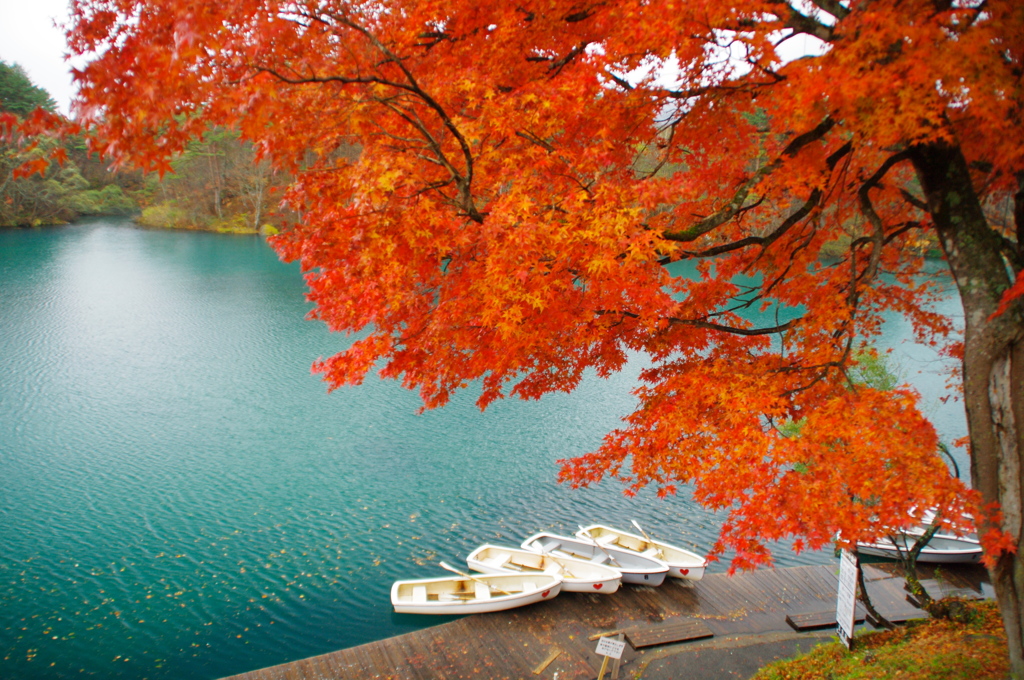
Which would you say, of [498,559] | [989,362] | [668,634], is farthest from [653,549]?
[989,362]

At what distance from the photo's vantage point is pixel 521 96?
434cm

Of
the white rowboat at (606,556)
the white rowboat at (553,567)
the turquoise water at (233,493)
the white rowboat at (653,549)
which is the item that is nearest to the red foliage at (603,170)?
the white rowboat at (553,567)

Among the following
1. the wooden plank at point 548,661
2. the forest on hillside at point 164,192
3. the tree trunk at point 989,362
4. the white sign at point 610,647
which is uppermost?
the forest on hillside at point 164,192

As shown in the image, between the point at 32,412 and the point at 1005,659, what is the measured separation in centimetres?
1522

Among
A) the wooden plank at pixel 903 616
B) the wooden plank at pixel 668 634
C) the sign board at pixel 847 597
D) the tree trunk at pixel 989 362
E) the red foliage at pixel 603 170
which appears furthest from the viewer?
the wooden plank at pixel 903 616

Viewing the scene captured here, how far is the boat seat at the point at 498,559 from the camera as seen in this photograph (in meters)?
7.76

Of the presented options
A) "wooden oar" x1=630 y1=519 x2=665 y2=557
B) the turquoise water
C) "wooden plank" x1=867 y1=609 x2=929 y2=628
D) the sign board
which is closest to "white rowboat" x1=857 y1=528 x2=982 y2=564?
the turquoise water

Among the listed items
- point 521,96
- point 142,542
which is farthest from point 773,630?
point 142,542

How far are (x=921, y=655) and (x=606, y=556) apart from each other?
13.0ft

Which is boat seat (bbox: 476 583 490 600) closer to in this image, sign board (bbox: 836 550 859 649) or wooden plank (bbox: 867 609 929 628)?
sign board (bbox: 836 550 859 649)

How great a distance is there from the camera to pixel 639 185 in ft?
13.9

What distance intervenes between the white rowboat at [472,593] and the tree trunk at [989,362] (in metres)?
4.53

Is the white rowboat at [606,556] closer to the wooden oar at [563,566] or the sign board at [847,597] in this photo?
the wooden oar at [563,566]

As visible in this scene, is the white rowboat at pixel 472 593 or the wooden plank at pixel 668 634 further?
the white rowboat at pixel 472 593
